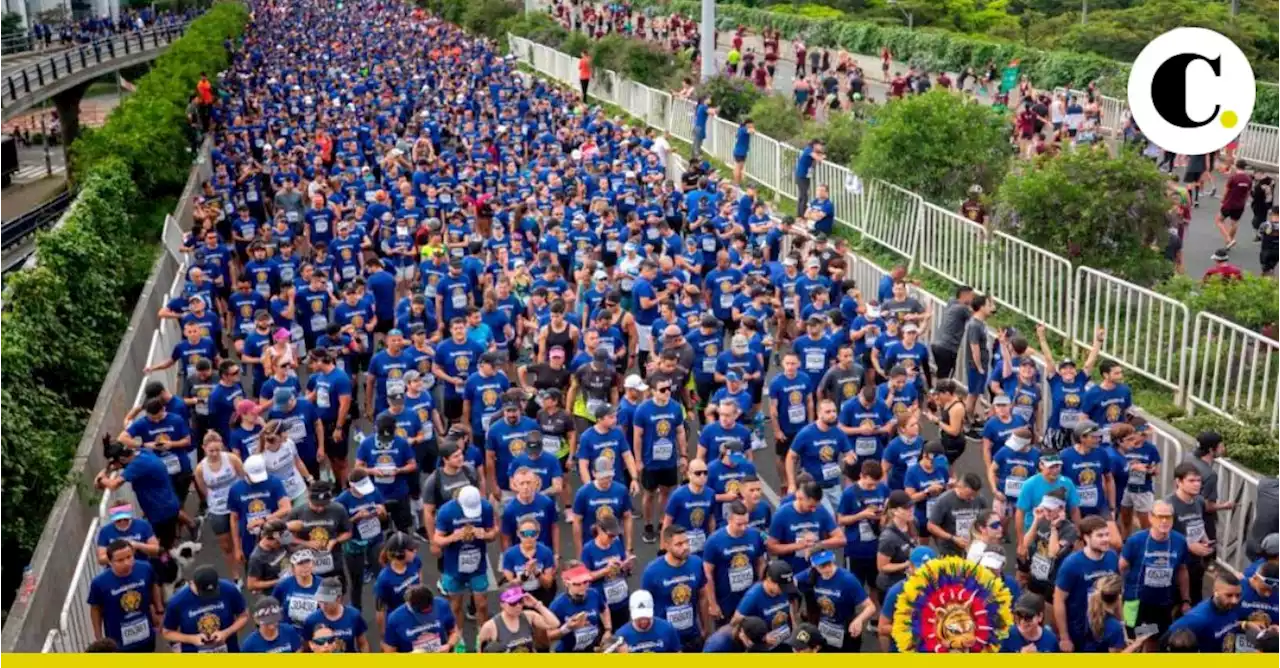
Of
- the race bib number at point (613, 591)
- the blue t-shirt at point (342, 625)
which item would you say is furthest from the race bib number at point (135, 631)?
the race bib number at point (613, 591)

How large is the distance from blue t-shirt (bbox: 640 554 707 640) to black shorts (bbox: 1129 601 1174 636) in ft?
8.77

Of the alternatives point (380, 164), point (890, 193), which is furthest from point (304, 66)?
point (890, 193)

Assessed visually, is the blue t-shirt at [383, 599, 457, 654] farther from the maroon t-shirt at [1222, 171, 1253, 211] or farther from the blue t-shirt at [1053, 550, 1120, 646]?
the maroon t-shirt at [1222, 171, 1253, 211]

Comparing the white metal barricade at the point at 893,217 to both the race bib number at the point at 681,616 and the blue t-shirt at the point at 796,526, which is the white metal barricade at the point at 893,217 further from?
the race bib number at the point at 681,616

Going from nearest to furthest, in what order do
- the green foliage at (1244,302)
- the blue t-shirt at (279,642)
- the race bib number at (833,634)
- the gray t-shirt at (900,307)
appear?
the blue t-shirt at (279,642)
the race bib number at (833,634)
the green foliage at (1244,302)
the gray t-shirt at (900,307)

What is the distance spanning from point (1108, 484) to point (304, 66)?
111ft

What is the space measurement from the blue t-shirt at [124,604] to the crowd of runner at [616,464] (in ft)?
0.06

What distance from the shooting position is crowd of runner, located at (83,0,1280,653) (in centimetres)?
764

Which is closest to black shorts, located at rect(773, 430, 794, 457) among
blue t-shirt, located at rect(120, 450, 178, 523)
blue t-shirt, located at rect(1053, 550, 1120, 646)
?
blue t-shirt, located at rect(1053, 550, 1120, 646)

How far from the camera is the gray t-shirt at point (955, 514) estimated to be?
8484 mm

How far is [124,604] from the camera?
7906 millimetres

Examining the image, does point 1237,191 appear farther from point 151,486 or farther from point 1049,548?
point 151,486

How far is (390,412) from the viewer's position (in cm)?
999

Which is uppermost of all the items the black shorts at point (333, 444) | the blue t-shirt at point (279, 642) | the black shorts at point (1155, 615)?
the blue t-shirt at point (279, 642)
